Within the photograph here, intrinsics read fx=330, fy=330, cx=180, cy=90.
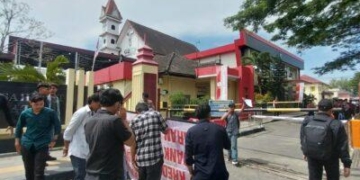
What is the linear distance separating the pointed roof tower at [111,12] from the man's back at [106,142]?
56629mm

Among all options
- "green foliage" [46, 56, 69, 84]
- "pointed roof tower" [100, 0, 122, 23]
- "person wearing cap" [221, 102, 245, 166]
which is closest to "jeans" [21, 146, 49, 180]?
"person wearing cap" [221, 102, 245, 166]

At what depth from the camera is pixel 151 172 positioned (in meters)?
4.57

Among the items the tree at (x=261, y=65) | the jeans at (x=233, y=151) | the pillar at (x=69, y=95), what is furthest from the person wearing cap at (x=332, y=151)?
the tree at (x=261, y=65)

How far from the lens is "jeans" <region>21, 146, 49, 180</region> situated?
478 cm

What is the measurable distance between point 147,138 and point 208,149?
1102 mm

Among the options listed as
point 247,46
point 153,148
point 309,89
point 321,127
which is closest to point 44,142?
point 153,148

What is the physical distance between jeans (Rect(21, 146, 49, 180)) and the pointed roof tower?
54990mm

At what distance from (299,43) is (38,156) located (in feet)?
27.8

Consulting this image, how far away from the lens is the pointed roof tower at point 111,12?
2271 inches

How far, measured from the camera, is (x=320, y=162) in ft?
15.0

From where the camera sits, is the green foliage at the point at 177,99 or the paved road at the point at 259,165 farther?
the green foliage at the point at 177,99

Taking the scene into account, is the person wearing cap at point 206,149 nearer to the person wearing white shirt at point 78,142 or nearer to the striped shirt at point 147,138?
the striped shirt at point 147,138

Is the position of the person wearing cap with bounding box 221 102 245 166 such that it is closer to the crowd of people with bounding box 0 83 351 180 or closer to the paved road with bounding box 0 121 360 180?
the paved road with bounding box 0 121 360 180

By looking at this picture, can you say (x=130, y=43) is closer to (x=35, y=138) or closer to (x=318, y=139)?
A: (x=35, y=138)
